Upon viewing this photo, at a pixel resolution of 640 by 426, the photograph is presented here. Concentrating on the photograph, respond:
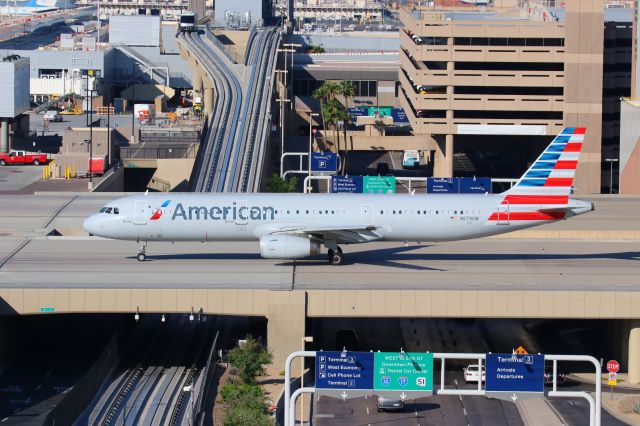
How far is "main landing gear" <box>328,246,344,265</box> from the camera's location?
8469cm

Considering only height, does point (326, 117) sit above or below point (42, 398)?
above

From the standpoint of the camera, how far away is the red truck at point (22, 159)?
144250 millimetres

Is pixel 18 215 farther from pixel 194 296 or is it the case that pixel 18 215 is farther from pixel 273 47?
pixel 273 47

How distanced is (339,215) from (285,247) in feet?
14.5

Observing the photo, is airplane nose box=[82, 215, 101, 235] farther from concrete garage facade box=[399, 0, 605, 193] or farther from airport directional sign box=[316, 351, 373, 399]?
concrete garage facade box=[399, 0, 605, 193]

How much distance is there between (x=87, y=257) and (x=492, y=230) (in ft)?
86.7

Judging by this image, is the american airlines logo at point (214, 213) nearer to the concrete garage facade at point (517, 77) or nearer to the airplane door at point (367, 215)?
the airplane door at point (367, 215)

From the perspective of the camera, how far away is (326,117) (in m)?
173

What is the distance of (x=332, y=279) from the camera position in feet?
262

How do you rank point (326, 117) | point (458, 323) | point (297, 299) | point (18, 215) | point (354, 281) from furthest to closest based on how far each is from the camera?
point (326, 117)
point (18, 215)
point (458, 323)
point (354, 281)
point (297, 299)

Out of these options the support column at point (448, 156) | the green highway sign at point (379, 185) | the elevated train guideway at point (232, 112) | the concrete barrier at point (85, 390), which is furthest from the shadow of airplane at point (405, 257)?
the support column at point (448, 156)

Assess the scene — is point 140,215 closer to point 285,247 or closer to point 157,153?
point 285,247

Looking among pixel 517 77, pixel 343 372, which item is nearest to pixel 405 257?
pixel 343 372

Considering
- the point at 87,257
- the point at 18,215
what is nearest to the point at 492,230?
the point at 87,257
